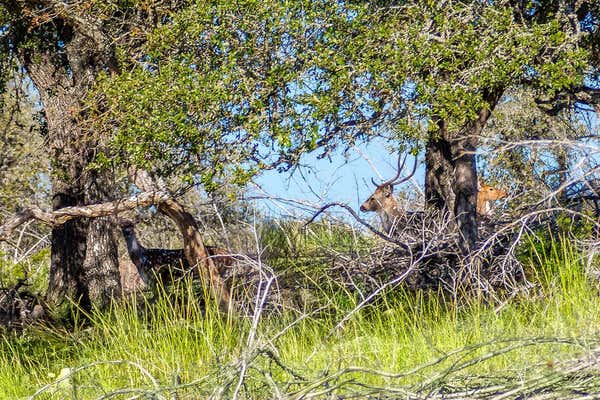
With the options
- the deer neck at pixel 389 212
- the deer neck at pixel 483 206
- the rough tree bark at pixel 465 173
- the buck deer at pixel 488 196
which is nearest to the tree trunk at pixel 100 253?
the deer neck at pixel 389 212

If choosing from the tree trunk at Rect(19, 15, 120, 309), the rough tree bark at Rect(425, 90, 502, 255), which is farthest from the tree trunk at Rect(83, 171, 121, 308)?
the rough tree bark at Rect(425, 90, 502, 255)

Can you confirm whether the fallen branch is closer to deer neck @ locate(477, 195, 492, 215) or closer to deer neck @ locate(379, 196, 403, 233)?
deer neck @ locate(379, 196, 403, 233)

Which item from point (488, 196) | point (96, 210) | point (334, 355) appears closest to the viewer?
point (334, 355)

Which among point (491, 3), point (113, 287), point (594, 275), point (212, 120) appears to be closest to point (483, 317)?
point (594, 275)

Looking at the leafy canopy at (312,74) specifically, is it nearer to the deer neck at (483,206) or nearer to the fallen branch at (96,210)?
the fallen branch at (96,210)

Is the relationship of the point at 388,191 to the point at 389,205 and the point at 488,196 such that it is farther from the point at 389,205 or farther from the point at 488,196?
the point at 488,196

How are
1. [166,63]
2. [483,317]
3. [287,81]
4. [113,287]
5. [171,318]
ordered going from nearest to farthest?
[483,317] → [171,318] → [287,81] → [166,63] → [113,287]

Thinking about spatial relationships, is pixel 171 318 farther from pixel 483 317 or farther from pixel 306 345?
pixel 483 317

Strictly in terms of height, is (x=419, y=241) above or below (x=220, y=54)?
below

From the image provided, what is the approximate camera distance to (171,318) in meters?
6.82

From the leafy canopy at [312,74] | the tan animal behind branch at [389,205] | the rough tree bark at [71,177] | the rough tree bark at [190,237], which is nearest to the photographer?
the leafy canopy at [312,74]

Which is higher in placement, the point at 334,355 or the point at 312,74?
the point at 312,74

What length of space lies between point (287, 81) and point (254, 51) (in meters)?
0.40

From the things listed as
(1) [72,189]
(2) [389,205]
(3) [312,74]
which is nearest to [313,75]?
(3) [312,74]
